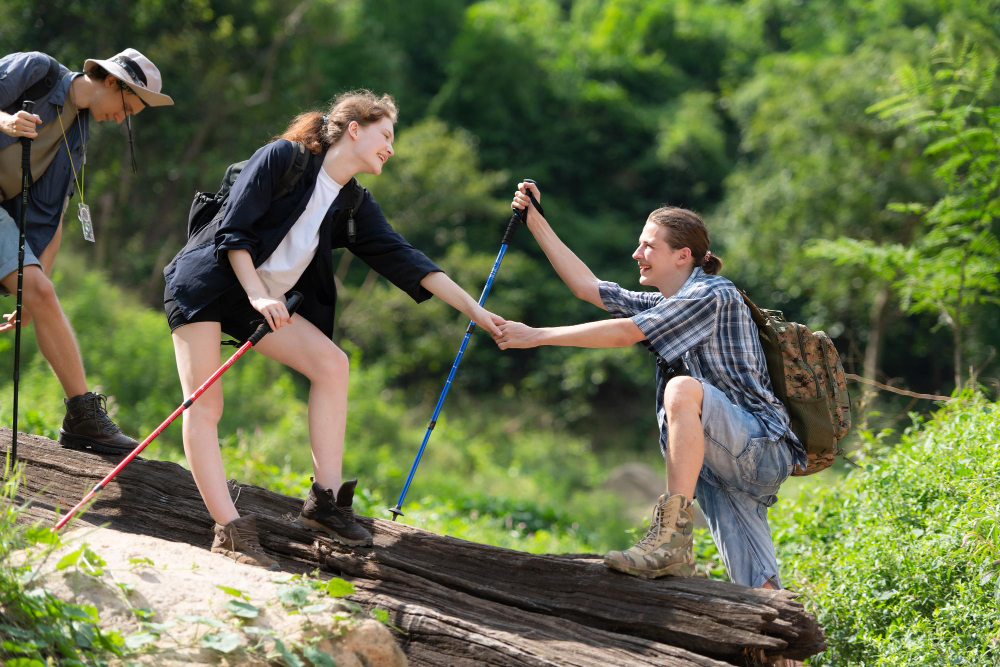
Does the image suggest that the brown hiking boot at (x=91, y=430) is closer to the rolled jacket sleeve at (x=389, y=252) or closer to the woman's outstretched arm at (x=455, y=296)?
the rolled jacket sleeve at (x=389, y=252)

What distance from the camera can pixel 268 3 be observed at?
18.4 metres

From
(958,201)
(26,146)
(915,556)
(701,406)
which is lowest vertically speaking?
(915,556)

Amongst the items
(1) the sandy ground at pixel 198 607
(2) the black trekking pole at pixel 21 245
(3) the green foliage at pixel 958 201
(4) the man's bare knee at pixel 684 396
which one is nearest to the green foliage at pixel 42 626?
(1) the sandy ground at pixel 198 607

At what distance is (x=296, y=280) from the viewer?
154 inches

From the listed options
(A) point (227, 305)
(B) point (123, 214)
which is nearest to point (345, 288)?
(B) point (123, 214)

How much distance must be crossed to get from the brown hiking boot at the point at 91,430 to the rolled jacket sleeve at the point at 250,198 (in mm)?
1408

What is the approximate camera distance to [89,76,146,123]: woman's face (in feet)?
14.3

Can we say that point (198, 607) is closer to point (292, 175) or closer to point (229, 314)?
point (229, 314)

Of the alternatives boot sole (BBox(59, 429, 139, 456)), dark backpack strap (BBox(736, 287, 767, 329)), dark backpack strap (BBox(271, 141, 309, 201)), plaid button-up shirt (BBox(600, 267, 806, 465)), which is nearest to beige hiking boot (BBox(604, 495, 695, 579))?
plaid button-up shirt (BBox(600, 267, 806, 465))

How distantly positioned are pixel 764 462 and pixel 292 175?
228 centimetres

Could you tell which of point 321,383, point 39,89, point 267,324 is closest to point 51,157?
point 39,89

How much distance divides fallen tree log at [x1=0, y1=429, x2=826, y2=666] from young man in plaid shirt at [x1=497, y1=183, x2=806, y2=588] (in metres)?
0.18

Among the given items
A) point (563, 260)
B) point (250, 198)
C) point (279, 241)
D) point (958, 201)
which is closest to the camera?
point (250, 198)

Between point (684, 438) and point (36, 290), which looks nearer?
point (684, 438)
